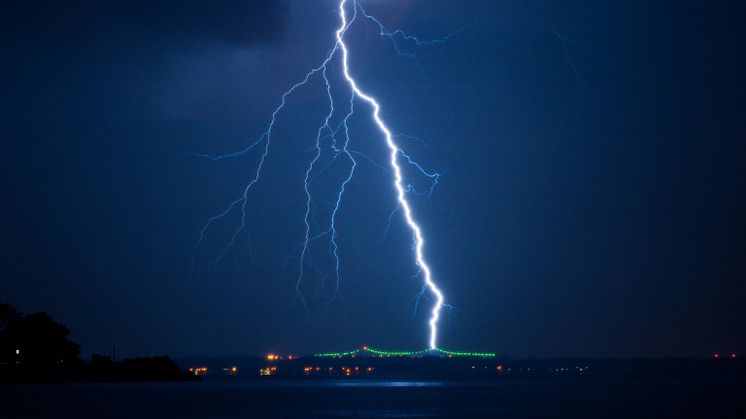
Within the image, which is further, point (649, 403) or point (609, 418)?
point (649, 403)

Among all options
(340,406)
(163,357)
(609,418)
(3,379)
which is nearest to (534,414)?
(609,418)

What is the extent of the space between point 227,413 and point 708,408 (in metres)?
18.3

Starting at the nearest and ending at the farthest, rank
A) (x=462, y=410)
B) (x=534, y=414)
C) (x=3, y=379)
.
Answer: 1. (x=534, y=414)
2. (x=462, y=410)
3. (x=3, y=379)

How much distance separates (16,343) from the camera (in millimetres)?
71000

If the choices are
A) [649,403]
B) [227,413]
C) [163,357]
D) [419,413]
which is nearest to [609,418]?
[419,413]

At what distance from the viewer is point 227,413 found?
1409 inches

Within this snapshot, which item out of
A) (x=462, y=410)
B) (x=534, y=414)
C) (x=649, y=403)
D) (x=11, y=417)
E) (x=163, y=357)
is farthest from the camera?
(x=163, y=357)

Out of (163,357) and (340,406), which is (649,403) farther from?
(163,357)

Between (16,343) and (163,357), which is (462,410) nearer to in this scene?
(16,343)

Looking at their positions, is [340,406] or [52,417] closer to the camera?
[52,417]

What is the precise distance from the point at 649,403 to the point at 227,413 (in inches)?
713

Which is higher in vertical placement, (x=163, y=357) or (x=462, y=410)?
(x=163, y=357)

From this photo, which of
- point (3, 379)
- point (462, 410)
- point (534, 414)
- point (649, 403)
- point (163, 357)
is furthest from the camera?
point (163, 357)

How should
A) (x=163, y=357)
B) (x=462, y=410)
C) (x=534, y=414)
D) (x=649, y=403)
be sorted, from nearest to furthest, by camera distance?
(x=534, y=414), (x=462, y=410), (x=649, y=403), (x=163, y=357)
